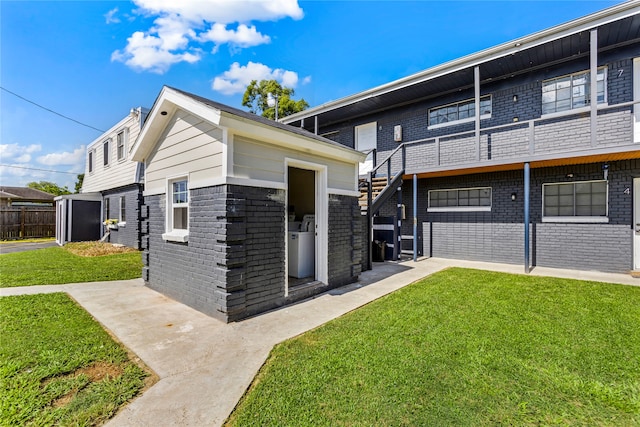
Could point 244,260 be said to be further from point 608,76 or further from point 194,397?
point 608,76

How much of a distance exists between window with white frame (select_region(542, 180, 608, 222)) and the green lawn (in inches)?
440

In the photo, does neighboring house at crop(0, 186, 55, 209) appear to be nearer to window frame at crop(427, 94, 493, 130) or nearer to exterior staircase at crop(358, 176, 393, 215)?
exterior staircase at crop(358, 176, 393, 215)

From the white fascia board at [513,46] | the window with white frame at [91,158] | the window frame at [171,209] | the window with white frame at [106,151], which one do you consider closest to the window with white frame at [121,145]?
the window with white frame at [106,151]

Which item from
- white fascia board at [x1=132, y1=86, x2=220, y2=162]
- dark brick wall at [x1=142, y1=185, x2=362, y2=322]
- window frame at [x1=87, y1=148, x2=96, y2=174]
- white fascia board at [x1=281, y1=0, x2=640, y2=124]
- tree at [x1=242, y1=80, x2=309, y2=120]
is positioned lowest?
dark brick wall at [x1=142, y1=185, x2=362, y2=322]

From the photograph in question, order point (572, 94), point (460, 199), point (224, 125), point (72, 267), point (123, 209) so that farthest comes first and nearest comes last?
point (123, 209)
point (460, 199)
point (72, 267)
point (572, 94)
point (224, 125)

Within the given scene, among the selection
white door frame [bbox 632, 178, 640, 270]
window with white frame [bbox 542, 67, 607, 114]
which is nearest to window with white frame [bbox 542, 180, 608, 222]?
white door frame [bbox 632, 178, 640, 270]

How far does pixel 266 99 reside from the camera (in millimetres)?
23734

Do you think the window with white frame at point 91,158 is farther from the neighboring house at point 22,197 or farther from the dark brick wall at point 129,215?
the neighboring house at point 22,197

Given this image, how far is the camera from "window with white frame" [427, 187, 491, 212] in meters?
9.27

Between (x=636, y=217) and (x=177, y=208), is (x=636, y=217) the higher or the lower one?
the lower one

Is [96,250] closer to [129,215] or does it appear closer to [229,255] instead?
[129,215]

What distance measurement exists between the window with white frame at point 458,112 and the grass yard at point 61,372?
10509 mm

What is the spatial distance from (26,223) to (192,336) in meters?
21.1

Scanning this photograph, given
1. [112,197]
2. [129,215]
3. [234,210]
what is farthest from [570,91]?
[112,197]
